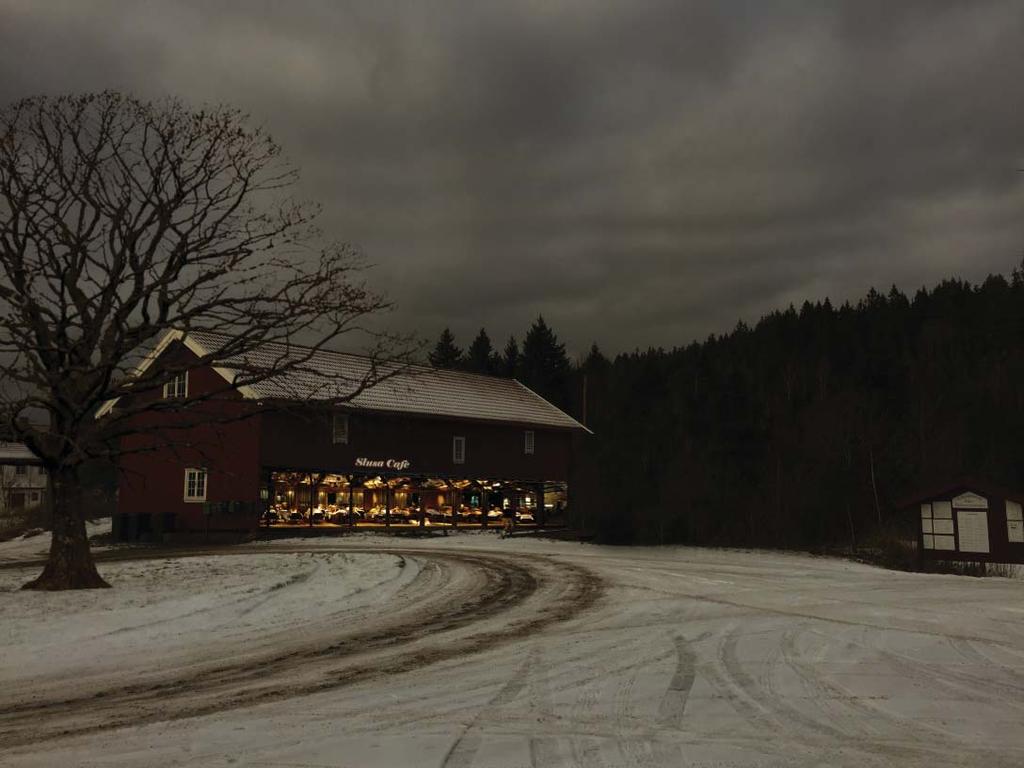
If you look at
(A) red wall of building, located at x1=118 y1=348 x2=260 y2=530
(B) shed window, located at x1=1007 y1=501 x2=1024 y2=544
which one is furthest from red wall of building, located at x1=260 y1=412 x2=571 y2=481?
(B) shed window, located at x1=1007 y1=501 x2=1024 y2=544

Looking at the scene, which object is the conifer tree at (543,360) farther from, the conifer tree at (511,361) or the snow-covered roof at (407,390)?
the snow-covered roof at (407,390)

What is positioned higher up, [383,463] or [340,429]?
[340,429]

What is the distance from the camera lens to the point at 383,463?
136 feet

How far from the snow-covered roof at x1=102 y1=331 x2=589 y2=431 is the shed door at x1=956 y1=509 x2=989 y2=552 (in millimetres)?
21882

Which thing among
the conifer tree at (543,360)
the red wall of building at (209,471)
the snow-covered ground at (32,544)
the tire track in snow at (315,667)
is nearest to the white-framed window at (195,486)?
the red wall of building at (209,471)

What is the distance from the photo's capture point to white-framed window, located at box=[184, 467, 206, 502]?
125 feet

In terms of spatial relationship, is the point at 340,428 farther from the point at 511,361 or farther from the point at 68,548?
the point at 511,361

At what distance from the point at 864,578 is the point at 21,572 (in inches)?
823

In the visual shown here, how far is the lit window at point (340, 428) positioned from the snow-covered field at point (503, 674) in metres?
21.4

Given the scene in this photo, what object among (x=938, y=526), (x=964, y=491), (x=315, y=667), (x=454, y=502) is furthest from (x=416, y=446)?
(x=315, y=667)

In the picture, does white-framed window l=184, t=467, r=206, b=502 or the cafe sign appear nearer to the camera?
white-framed window l=184, t=467, r=206, b=502

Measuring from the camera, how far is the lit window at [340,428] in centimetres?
3978

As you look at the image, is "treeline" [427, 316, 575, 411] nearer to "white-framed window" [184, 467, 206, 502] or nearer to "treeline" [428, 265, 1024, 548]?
"treeline" [428, 265, 1024, 548]

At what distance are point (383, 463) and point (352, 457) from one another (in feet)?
5.99
